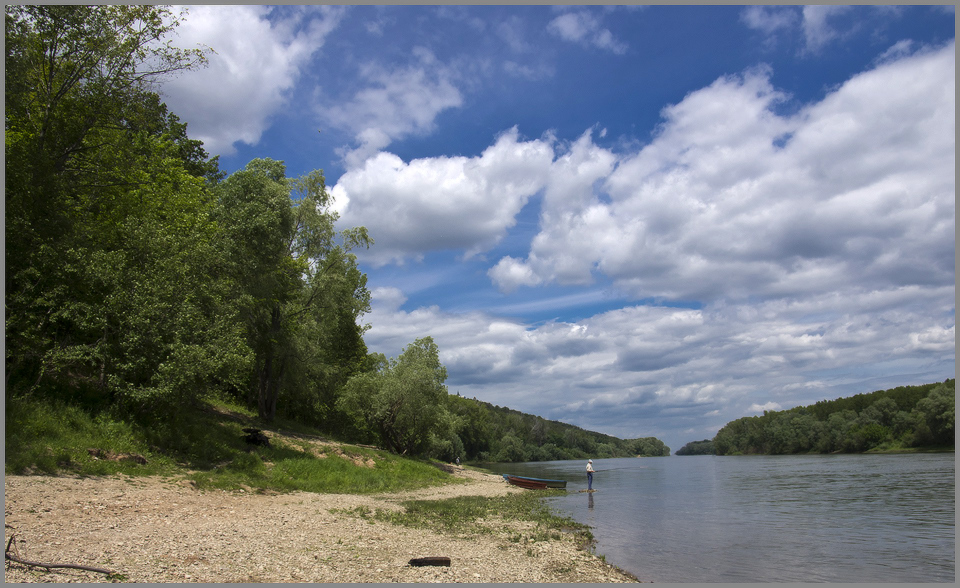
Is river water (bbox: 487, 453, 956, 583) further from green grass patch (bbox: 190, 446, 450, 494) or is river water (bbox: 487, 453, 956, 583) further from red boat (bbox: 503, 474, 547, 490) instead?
green grass patch (bbox: 190, 446, 450, 494)

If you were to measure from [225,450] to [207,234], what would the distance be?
11221mm

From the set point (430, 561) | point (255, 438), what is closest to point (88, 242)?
point (255, 438)

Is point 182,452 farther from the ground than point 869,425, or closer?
farther from the ground

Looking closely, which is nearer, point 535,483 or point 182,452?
point 182,452

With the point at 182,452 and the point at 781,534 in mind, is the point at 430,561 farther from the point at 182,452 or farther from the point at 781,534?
the point at 781,534

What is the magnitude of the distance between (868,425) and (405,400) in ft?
375

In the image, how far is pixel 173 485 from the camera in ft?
57.1

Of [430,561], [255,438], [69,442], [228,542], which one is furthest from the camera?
[255,438]

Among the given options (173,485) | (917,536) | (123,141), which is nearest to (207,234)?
(123,141)

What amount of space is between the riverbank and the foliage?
106320 mm

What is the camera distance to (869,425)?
113188 mm

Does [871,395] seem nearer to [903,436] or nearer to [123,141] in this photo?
[903,436]

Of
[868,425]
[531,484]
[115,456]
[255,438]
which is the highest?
[115,456]

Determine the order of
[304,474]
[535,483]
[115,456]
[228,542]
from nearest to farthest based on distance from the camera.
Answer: [228,542], [115,456], [304,474], [535,483]
